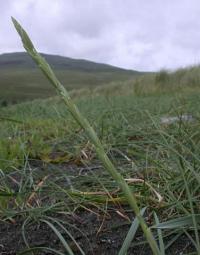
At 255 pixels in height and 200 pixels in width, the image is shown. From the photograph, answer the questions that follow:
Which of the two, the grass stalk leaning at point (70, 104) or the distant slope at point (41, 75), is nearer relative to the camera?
the grass stalk leaning at point (70, 104)

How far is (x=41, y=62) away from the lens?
18.1 inches

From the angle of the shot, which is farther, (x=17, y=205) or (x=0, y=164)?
(x=0, y=164)

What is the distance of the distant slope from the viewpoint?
68.9 meters

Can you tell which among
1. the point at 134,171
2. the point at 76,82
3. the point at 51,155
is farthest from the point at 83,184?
the point at 76,82

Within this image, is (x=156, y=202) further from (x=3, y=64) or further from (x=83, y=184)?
(x=3, y=64)

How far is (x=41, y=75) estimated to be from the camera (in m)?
53.8

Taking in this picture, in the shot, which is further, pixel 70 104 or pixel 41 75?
pixel 41 75

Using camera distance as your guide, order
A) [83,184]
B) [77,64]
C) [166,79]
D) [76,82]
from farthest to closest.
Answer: [77,64]
[76,82]
[166,79]
[83,184]

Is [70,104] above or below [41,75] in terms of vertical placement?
above

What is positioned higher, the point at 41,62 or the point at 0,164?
the point at 41,62

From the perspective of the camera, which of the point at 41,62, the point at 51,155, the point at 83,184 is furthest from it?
the point at 51,155

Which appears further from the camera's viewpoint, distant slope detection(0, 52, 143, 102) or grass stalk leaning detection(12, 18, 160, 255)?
distant slope detection(0, 52, 143, 102)

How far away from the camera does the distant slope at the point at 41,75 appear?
6891 cm

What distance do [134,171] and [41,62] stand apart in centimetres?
107
